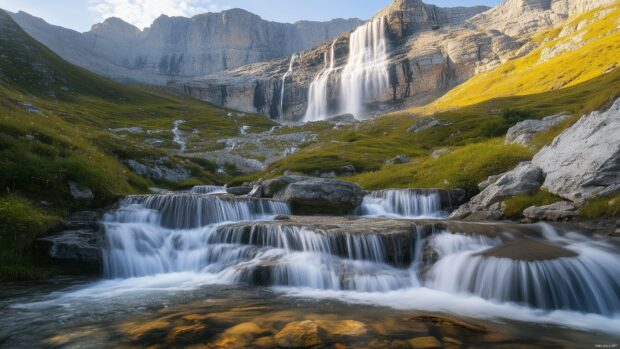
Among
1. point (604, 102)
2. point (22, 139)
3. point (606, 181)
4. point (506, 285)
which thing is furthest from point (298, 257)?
point (604, 102)

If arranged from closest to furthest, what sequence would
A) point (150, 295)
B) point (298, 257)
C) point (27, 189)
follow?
point (150, 295), point (298, 257), point (27, 189)

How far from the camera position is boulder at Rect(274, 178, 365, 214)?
26.7 meters

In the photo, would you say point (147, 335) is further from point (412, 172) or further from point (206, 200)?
point (412, 172)

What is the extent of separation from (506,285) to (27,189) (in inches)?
769

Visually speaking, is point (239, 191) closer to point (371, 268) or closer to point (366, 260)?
point (366, 260)

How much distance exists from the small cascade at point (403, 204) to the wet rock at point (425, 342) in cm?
1802

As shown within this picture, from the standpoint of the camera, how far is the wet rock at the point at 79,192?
18578 mm

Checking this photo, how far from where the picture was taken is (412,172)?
35000 millimetres

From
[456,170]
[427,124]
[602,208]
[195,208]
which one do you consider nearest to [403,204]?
[456,170]

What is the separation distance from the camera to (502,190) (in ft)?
71.7

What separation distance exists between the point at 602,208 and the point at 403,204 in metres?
12.3

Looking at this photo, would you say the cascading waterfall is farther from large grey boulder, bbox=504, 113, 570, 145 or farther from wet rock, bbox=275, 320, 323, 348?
large grey boulder, bbox=504, 113, 570, 145

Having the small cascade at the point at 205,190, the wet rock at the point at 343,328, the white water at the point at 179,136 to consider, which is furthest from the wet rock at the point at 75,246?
the white water at the point at 179,136

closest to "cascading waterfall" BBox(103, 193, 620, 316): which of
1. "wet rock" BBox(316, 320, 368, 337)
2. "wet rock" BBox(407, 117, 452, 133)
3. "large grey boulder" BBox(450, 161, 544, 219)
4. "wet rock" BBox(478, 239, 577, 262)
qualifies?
"wet rock" BBox(478, 239, 577, 262)
